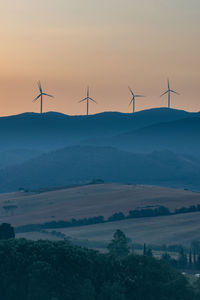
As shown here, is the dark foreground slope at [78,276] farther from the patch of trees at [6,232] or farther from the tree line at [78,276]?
the patch of trees at [6,232]

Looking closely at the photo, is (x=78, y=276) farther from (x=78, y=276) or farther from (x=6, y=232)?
(x=6, y=232)

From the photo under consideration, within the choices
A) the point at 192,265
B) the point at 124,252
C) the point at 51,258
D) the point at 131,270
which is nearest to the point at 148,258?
the point at 131,270

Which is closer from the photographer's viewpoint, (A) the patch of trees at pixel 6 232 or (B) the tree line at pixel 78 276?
(B) the tree line at pixel 78 276

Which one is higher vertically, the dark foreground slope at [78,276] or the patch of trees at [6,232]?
the patch of trees at [6,232]

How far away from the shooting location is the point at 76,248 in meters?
99.8

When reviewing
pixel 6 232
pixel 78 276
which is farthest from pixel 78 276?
pixel 6 232

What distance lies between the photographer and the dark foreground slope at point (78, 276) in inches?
3617

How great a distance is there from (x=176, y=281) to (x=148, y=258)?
19.4 ft

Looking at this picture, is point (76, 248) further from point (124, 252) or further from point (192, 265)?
point (192, 265)

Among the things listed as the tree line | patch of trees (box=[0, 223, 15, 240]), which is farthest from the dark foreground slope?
patch of trees (box=[0, 223, 15, 240])

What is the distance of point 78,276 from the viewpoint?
9538 cm

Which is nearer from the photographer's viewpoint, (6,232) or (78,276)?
(78,276)

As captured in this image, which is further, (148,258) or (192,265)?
(192,265)

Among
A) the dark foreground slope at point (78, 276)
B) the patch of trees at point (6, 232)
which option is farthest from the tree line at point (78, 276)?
the patch of trees at point (6, 232)
